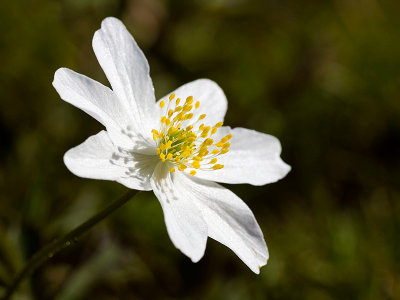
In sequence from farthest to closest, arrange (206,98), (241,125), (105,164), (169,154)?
(241,125) → (206,98) → (169,154) → (105,164)

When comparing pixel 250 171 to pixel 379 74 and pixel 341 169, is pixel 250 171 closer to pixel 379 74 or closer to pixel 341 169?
pixel 341 169

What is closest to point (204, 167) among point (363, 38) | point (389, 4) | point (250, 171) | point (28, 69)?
point (250, 171)

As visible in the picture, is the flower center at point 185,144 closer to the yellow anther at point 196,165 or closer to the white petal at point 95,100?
the yellow anther at point 196,165

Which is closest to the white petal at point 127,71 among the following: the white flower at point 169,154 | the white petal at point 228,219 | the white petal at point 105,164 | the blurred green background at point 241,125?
Result: the white flower at point 169,154

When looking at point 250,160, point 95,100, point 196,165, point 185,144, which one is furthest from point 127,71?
point 250,160

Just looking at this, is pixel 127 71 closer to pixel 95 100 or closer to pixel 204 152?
pixel 95 100

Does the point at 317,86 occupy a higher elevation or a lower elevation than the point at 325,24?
lower
